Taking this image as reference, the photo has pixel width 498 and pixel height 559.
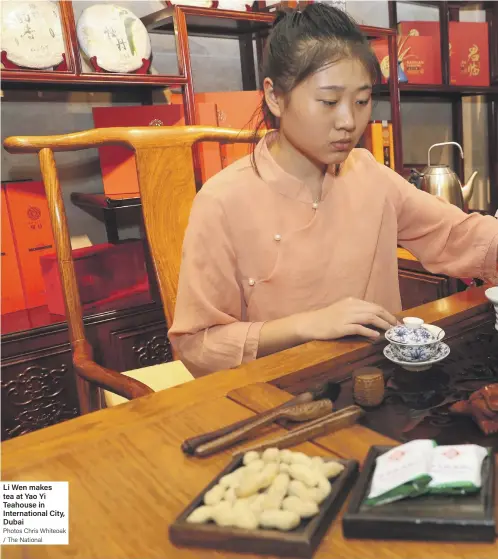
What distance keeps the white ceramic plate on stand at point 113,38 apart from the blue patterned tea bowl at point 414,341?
1362 millimetres

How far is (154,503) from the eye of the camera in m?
0.58

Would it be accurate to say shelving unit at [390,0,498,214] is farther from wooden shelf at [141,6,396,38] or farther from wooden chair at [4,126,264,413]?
wooden chair at [4,126,264,413]

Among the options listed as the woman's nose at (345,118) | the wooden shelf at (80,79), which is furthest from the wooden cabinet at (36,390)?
the woman's nose at (345,118)

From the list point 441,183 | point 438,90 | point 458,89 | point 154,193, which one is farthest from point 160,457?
point 458,89

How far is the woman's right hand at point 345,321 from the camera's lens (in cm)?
100

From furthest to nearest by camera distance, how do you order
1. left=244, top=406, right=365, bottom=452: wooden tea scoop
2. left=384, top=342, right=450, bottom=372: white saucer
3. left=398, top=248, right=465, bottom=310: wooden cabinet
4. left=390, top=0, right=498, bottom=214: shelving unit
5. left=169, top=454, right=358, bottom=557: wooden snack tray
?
left=390, top=0, right=498, bottom=214: shelving unit, left=398, top=248, right=465, bottom=310: wooden cabinet, left=384, top=342, right=450, bottom=372: white saucer, left=244, top=406, right=365, bottom=452: wooden tea scoop, left=169, top=454, right=358, bottom=557: wooden snack tray

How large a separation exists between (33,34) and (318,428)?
1.54 m

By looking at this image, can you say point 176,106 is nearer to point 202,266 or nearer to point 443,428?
point 202,266

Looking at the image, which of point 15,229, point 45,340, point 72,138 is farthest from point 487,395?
point 15,229

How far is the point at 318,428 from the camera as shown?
686 mm

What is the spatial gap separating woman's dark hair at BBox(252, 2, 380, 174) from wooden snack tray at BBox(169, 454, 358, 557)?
0.80 m

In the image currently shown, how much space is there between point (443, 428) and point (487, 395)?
0.07 metres

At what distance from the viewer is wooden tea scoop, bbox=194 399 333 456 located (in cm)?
67

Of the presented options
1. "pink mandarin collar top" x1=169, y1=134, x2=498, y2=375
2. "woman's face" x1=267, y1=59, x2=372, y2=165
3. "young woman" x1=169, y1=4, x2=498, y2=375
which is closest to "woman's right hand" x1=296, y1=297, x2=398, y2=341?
"young woman" x1=169, y1=4, x2=498, y2=375
